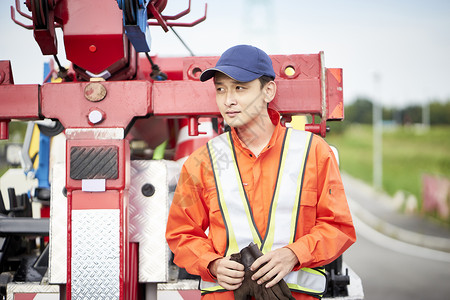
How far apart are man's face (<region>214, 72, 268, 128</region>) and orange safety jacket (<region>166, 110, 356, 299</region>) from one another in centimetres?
10

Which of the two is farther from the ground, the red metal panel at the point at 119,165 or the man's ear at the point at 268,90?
the man's ear at the point at 268,90

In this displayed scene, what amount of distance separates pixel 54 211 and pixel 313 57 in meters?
1.64

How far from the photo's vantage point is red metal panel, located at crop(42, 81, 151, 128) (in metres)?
2.43

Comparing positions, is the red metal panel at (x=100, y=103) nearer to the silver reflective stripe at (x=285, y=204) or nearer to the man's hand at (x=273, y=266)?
the silver reflective stripe at (x=285, y=204)

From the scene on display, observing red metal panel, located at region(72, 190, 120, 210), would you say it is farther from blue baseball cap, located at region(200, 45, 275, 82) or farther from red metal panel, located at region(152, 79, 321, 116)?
blue baseball cap, located at region(200, 45, 275, 82)

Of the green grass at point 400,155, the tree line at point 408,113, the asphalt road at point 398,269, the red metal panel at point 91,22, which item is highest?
the tree line at point 408,113

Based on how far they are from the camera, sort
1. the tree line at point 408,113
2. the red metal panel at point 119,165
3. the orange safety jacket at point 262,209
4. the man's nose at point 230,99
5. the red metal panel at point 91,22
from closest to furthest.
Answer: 1. the orange safety jacket at point 262,209
2. the man's nose at point 230,99
3. the red metal panel at point 119,165
4. the red metal panel at point 91,22
5. the tree line at point 408,113

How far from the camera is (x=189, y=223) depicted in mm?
2109

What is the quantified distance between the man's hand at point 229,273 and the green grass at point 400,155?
1774 centimetres

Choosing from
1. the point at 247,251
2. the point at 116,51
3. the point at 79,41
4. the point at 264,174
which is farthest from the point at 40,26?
the point at 247,251

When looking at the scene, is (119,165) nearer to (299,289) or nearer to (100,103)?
(100,103)

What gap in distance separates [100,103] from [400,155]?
42.5 metres

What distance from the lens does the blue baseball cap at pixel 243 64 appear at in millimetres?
1989

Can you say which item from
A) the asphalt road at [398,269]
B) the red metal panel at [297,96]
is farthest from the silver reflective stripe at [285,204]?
the asphalt road at [398,269]
